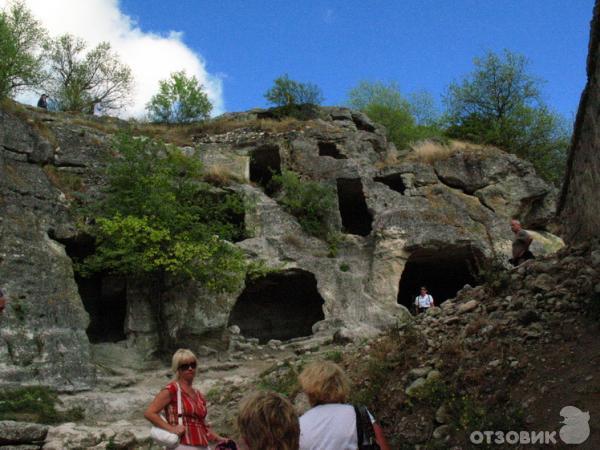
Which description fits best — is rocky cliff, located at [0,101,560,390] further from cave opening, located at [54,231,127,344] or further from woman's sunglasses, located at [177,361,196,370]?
woman's sunglasses, located at [177,361,196,370]

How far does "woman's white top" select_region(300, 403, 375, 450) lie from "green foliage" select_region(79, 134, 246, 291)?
11738mm

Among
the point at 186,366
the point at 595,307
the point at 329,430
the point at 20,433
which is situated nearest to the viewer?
the point at 329,430

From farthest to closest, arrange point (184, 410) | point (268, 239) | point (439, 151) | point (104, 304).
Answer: point (439, 151), point (104, 304), point (268, 239), point (184, 410)

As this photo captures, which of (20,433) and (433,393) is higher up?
(433,393)

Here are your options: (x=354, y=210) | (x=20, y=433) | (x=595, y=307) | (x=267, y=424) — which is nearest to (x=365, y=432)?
(x=267, y=424)

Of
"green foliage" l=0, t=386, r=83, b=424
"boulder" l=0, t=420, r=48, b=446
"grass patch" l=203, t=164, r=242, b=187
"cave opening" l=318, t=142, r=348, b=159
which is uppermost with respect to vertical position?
"cave opening" l=318, t=142, r=348, b=159

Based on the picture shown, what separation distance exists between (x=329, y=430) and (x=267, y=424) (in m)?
0.80

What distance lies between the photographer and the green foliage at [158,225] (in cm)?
1540

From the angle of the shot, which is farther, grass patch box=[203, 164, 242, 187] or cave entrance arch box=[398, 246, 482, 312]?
cave entrance arch box=[398, 246, 482, 312]

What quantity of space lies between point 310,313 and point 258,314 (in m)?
1.65

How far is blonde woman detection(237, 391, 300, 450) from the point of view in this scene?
10.6 ft

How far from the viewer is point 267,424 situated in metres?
3.24

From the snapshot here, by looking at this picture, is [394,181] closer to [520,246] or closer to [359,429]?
[520,246]

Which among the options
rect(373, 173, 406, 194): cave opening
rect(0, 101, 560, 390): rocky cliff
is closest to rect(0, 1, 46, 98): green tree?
rect(0, 101, 560, 390): rocky cliff
